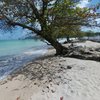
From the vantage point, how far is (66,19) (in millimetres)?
13602

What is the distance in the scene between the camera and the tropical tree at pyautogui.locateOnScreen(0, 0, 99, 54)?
12.9 metres

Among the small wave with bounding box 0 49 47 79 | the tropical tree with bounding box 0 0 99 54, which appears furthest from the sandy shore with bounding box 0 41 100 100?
the tropical tree with bounding box 0 0 99 54

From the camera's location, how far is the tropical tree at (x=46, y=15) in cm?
1288

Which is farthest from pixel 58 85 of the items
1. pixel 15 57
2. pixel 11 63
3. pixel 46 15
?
pixel 15 57

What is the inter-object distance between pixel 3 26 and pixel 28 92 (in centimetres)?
771

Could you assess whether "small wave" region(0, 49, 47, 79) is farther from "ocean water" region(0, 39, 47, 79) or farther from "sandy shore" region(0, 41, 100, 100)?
"sandy shore" region(0, 41, 100, 100)

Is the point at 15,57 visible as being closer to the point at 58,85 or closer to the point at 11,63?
the point at 11,63

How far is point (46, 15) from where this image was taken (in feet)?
44.5

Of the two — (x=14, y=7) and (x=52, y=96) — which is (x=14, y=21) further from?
(x=52, y=96)

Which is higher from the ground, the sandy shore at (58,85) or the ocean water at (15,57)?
the sandy shore at (58,85)

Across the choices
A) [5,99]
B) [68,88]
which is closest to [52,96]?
[68,88]

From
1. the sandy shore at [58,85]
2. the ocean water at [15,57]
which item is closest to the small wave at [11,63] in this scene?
the ocean water at [15,57]

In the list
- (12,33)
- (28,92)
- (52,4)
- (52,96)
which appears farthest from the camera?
(12,33)

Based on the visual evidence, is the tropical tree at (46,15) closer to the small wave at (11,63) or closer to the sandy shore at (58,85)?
the small wave at (11,63)
